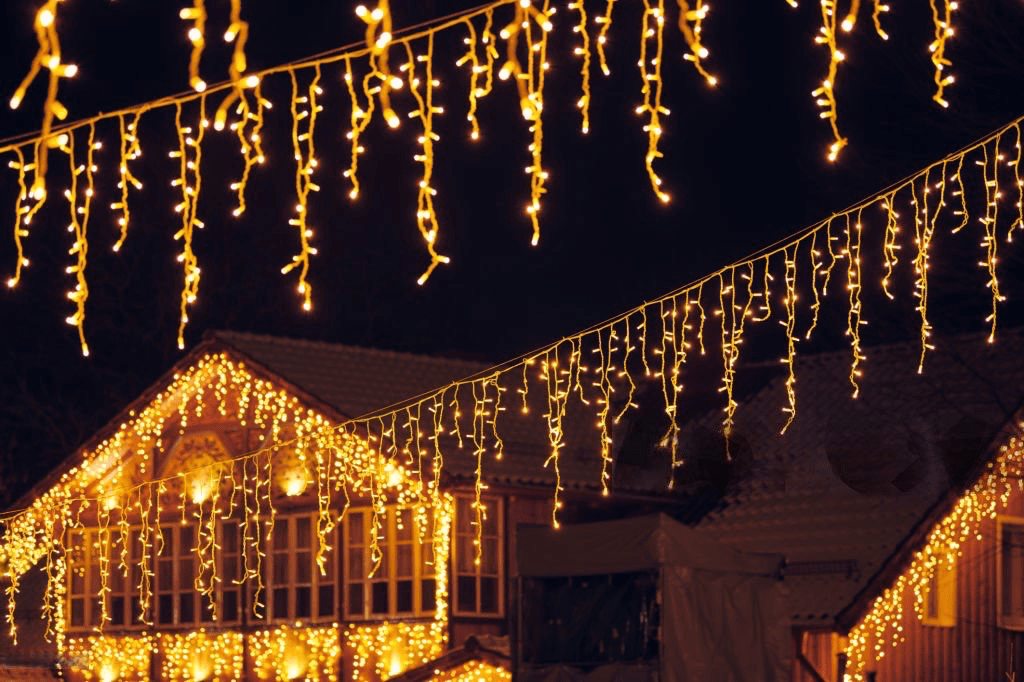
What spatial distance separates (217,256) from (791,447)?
1590 centimetres

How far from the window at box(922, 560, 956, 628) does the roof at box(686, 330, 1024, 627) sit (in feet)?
2.83

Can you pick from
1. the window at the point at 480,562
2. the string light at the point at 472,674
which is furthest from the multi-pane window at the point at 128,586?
the string light at the point at 472,674

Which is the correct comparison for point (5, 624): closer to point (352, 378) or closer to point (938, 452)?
point (352, 378)

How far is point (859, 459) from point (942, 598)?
1.87m

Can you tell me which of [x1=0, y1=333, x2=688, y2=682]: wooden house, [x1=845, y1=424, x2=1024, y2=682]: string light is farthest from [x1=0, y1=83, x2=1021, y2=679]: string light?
[x1=845, y1=424, x2=1024, y2=682]: string light

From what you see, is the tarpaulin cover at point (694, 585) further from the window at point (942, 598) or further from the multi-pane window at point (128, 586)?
the multi-pane window at point (128, 586)

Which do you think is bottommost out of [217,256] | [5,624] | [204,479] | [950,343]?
[5,624]

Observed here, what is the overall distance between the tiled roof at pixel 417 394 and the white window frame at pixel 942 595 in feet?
13.7

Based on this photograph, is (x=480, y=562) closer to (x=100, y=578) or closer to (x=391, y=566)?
(x=391, y=566)

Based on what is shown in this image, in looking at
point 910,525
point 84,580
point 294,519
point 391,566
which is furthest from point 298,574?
point 910,525

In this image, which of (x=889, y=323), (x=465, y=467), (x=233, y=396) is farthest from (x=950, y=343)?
(x=233, y=396)

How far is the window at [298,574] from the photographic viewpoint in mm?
24125

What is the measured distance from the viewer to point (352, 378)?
25.3 metres

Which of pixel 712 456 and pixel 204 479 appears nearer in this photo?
pixel 712 456
